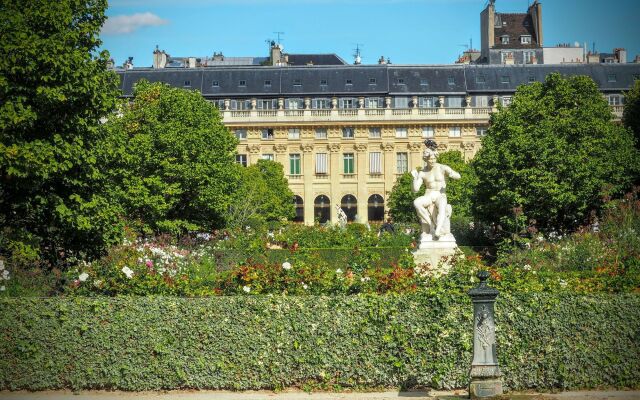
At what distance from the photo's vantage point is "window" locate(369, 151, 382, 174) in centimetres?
9050

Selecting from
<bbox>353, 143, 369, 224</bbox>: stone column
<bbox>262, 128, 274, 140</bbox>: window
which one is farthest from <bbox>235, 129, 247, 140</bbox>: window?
<bbox>353, 143, 369, 224</bbox>: stone column

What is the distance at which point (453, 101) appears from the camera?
284 ft

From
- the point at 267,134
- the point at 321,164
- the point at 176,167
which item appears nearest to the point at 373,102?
the point at 321,164

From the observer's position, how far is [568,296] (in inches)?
693

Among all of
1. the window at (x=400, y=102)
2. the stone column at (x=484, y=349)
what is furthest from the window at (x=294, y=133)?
the stone column at (x=484, y=349)

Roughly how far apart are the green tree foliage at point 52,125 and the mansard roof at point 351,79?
2482 inches

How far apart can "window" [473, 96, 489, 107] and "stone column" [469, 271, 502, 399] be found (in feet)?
231

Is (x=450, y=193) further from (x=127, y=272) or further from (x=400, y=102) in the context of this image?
(x=127, y=272)

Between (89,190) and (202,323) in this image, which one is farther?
(89,190)

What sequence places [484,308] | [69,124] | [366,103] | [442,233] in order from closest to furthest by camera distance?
[484,308] → [69,124] → [442,233] → [366,103]

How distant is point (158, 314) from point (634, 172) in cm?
3801

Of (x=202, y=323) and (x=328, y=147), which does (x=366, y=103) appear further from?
(x=202, y=323)

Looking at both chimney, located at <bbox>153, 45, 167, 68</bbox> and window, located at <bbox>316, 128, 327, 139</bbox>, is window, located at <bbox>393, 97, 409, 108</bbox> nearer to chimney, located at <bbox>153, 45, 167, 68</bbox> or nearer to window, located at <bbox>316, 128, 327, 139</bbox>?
window, located at <bbox>316, 128, 327, 139</bbox>

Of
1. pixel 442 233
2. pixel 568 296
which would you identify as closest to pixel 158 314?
pixel 568 296
